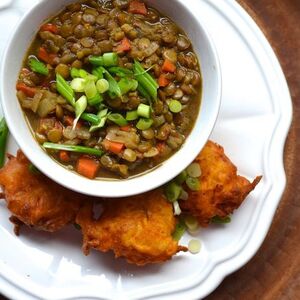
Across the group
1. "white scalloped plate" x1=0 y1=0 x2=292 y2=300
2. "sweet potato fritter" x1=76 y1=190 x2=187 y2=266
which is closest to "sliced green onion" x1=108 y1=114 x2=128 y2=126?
"sweet potato fritter" x1=76 y1=190 x2=187 y2=266

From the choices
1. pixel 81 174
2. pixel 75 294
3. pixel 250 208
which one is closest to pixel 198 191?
pixel 250 208

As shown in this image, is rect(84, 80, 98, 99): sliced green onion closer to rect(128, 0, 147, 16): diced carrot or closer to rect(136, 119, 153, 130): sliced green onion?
rect(136, 119, 153, 130): sliced green onion

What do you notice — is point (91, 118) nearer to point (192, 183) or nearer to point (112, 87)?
point (112, 87)

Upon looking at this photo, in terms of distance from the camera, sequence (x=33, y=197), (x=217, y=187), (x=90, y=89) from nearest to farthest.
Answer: (x=90, y=89) < (x=33, y=197) < (x=217, y=187)

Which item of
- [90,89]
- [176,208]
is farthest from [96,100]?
[176,208]

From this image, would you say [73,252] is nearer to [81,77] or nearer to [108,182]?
[108,182]

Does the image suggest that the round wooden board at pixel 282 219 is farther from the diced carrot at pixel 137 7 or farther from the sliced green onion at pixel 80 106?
the sliced green onion at pixel 80 106
